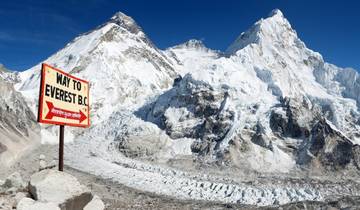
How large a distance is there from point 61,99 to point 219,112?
213 ft

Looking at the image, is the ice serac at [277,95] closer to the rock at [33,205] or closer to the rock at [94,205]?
the rock at [94,205]

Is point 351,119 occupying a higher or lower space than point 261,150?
higher

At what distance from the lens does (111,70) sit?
118188 millimetres

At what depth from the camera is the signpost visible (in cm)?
1499

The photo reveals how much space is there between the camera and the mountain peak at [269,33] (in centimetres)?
13575

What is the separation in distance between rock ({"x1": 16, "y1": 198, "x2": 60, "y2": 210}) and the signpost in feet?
8.83

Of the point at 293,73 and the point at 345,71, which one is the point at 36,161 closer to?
the point at 293,73

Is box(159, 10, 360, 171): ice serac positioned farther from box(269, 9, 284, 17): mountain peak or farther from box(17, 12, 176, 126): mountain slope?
box(17, 12, 176, 126): mountain slope

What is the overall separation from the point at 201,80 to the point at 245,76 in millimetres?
10841

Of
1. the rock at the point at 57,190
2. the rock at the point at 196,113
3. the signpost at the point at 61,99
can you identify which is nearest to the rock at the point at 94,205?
the rock at the point at 57,190

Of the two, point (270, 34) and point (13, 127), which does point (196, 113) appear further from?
point (270, 34)

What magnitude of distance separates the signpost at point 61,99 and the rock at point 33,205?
269cm

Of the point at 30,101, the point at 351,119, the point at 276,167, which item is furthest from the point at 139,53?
the point at 276,167

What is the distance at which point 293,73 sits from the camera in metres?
124
